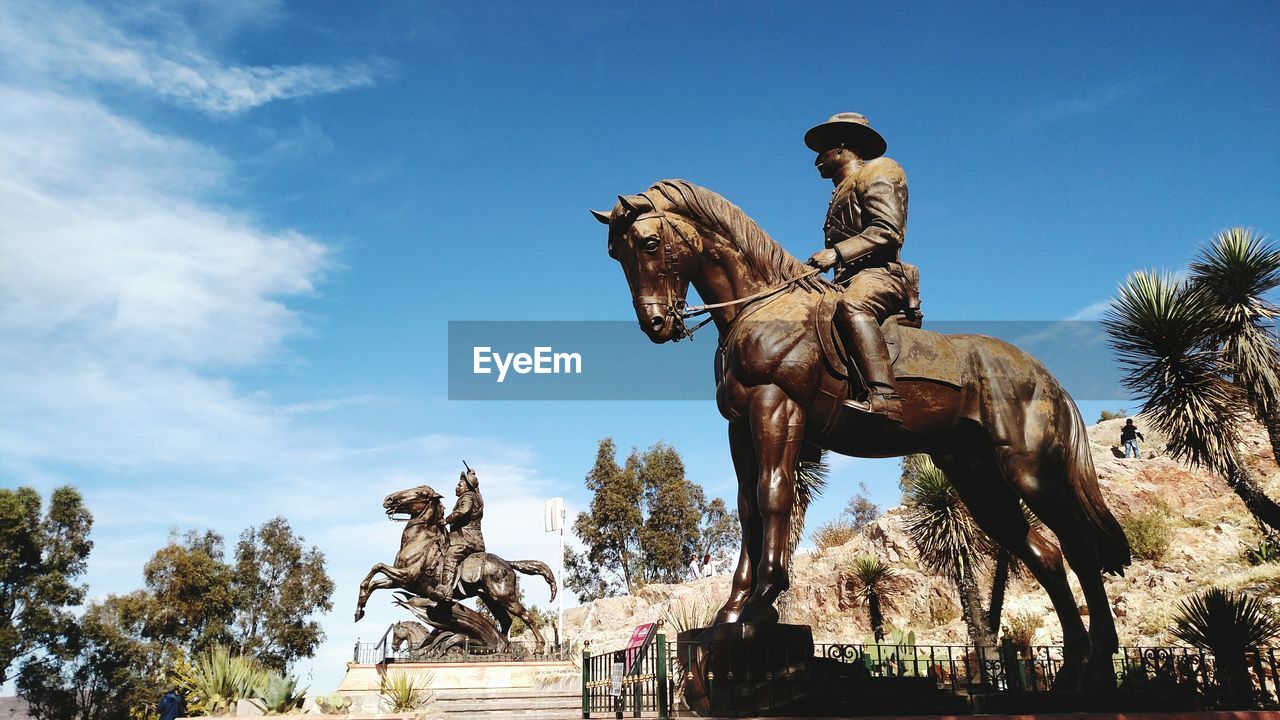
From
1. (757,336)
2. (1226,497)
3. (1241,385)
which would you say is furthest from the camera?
(1226,497)

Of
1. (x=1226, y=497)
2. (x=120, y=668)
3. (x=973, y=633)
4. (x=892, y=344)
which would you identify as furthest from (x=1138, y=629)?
(x=120, y=668)

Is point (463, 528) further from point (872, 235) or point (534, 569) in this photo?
point (872, 235)

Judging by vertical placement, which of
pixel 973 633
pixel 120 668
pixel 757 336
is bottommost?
pixel 120 668

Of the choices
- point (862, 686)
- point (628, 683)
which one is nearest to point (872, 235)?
point (862, 686)

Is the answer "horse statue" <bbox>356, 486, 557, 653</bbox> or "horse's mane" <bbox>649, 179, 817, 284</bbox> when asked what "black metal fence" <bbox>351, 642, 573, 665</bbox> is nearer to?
"horse statue" <bbox>356, 486, 557, 653</bbox>

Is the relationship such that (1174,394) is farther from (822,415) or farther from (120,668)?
(120,668)

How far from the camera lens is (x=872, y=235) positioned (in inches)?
255

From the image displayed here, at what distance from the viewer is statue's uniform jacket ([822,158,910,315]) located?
6.42 m

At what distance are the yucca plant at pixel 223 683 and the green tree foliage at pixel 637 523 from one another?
32.7 metres

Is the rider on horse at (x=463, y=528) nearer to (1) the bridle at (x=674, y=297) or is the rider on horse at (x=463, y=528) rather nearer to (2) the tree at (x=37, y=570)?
(1) the bridle at (x=674, y=297)

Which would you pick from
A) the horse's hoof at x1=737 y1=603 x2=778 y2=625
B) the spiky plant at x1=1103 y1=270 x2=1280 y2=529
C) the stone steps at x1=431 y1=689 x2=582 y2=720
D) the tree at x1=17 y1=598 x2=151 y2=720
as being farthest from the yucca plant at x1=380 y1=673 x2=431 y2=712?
the tree at x1=17 y1=598 x2=151 y2=720

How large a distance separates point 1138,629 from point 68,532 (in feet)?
136

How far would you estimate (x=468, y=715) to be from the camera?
13609mm

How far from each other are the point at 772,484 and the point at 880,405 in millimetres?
1088
